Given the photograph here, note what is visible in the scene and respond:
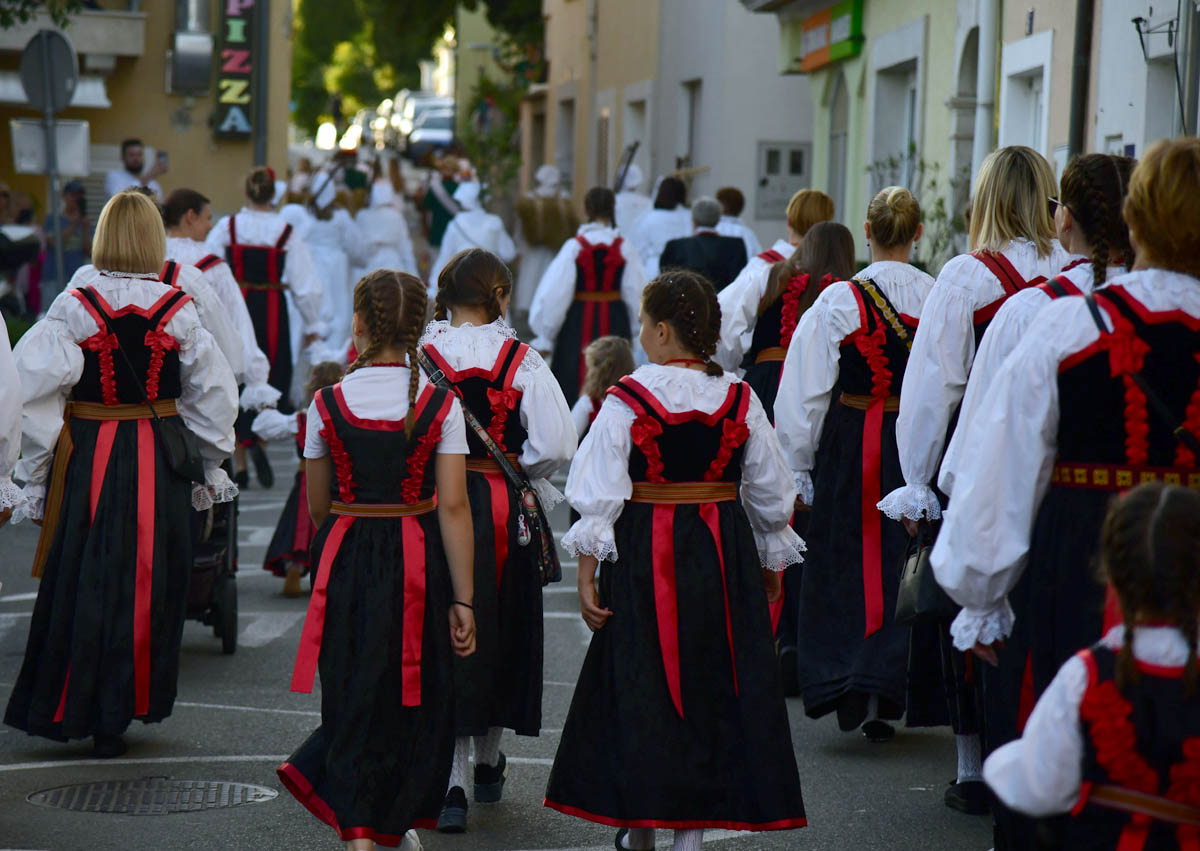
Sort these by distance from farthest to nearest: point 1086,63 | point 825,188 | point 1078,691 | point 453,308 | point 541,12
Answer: point 541,12 < point 825,188 < point 1086,63 < point 453,308 < point 1078,691

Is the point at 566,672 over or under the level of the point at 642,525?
under

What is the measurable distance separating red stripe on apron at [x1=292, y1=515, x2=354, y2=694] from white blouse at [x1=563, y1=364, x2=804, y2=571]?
0.61 metres

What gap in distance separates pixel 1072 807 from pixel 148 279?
4259 millimetres

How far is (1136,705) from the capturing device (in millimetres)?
3326

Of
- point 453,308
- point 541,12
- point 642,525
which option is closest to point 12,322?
point 453,308

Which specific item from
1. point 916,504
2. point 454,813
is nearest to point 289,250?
point 454,813

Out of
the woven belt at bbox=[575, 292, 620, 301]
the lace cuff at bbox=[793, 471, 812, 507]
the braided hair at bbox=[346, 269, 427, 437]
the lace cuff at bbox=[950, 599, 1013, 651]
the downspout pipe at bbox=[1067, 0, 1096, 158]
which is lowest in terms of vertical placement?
the lace cuff at bbox=[793, 471, 812, 507]

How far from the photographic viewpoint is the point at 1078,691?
3336mm

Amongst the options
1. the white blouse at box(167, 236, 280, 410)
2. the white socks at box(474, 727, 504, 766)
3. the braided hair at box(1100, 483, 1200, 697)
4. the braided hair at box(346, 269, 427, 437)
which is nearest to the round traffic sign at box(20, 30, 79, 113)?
the white blouse at box(167, 236, 280, 410)

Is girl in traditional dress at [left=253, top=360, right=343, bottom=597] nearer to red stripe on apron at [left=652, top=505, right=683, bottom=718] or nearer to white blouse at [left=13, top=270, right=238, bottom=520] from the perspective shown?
white blouse at [left=13, top=270, right=238, bottom=520]

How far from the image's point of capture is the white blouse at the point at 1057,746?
3322 mm

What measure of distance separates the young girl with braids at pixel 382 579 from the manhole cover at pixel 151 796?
A: 3.22 feet

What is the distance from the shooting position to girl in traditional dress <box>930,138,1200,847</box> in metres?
4.03

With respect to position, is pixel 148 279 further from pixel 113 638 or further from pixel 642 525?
pixel 642 525
